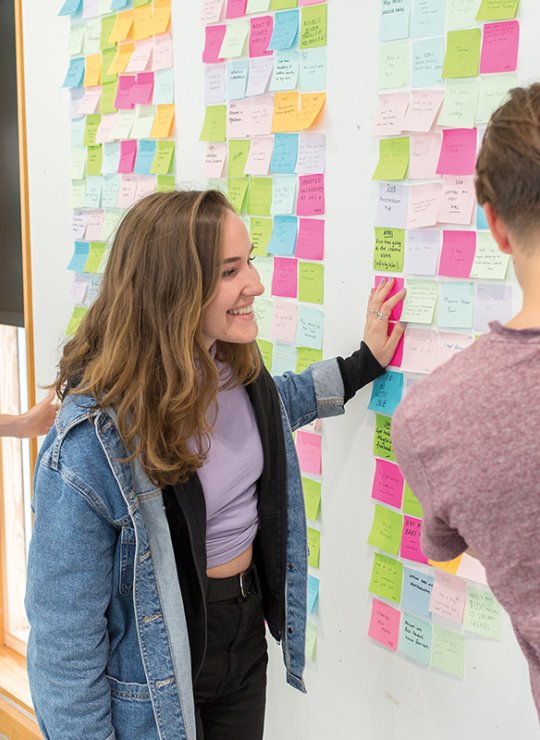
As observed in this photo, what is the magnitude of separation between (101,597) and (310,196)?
89cm

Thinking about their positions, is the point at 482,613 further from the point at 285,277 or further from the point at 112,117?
the point at 112,117

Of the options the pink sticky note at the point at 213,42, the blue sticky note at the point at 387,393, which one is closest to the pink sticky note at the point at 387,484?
the blue sticky note at the point at 387,393

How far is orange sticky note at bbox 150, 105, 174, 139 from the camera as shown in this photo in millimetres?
2016

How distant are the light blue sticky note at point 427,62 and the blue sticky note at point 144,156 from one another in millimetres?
809

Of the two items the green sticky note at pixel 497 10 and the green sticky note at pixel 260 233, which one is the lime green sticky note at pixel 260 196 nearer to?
the green sticky note at pixel 260 233

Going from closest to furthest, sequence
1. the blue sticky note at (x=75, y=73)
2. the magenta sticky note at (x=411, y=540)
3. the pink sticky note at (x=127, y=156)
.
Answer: the magenta sticky note at (x=411, y=540), the pink sticky note at (x=127, y=156), the blue sticky note at (x=75, y=73)

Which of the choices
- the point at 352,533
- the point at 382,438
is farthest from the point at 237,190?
the point at 352,533

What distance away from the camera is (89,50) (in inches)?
88.2

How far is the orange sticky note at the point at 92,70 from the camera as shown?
222 cm

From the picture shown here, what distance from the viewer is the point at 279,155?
1760 mm

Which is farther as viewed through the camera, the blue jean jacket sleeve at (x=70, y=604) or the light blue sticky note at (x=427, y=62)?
the light blue sticky note at (x=427, y=62)

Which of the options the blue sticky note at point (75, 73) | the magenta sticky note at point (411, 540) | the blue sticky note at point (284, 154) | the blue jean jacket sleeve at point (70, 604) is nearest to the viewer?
the blue jean jacket sleeve at point (70, 604)

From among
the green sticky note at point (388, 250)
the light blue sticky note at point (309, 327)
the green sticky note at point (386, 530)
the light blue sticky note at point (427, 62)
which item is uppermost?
the light blue sticky note at point (427, 62)

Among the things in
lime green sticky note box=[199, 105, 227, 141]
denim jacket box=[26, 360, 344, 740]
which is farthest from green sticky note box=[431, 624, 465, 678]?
lime green sticky note box=[199, 105, 227, 141]
